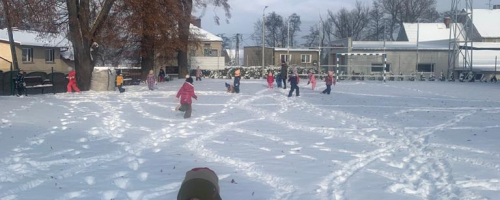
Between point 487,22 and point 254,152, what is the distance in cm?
6182

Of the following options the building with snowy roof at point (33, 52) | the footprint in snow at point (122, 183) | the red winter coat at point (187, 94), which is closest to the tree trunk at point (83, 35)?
the red winter coat at point (187, 94)

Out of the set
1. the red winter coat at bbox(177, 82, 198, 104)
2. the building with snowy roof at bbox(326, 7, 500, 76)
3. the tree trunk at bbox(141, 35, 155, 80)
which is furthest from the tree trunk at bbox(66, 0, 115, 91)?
the building with snowy roof at bbox(326, 7, 500, 76)

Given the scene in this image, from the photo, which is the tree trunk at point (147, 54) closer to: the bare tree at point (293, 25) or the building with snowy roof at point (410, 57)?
the building with snowy roof at point (410, 57)

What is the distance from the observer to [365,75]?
162 ft

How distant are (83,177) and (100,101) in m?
14.7

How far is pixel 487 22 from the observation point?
66250 mm

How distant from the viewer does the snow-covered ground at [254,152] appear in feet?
27.1

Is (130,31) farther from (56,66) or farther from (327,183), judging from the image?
(327,183)

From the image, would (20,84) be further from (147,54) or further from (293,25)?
(293,25)

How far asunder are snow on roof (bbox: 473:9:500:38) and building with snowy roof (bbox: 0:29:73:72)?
143 ft

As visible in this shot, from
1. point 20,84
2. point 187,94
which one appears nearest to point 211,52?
point 20,84

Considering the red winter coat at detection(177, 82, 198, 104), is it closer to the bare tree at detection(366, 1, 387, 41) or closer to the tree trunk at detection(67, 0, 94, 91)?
the tree trunk at detection(67, 0, 94, 91)

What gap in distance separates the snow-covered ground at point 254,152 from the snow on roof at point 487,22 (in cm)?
4841

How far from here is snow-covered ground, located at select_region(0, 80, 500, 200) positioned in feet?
27.1
